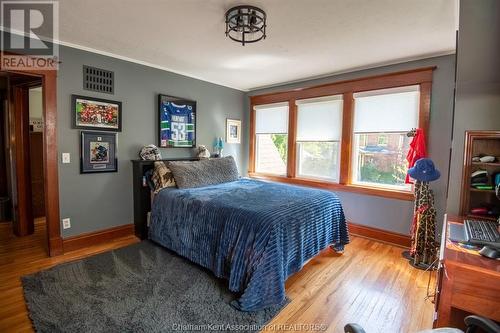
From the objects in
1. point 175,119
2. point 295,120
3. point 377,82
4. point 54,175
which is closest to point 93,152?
point 54,175

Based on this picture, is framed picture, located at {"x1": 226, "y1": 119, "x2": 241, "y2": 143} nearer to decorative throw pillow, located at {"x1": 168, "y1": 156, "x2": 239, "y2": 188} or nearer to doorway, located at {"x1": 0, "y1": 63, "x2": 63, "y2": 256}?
decorative throw pillow, located at {"x1": 168, "y1": 156, "x2": 239, "y2": 188}

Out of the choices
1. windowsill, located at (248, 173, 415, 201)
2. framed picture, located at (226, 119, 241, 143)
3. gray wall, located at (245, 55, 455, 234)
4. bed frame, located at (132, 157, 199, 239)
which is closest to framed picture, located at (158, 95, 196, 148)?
bed frame, located at (132, 157, 199, 239)

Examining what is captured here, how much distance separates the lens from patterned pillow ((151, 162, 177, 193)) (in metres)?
3.16

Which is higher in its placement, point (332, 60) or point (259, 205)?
point (332, 60)

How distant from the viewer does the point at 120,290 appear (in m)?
2.15

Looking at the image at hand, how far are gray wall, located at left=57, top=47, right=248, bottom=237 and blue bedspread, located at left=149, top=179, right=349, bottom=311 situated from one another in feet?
2.26

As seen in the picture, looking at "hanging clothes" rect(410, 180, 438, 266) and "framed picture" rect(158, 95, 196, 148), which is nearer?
"hanging clothes" rect(410, 180, 438, 266)

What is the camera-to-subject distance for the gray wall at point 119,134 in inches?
111

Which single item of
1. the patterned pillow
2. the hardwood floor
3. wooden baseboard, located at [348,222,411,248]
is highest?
the patterned pillow

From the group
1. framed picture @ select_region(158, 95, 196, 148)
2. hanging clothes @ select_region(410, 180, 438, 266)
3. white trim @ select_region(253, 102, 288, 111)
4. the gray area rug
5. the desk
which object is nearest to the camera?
the desk

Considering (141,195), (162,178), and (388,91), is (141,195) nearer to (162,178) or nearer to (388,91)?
(162,178)

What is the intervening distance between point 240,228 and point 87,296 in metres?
1.39

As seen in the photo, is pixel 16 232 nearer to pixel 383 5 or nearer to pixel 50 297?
pixel 50 297

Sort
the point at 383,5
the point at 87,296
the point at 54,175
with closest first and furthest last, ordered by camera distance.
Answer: the point at 383,5 < the point at 87,296 < the point at 54,175
